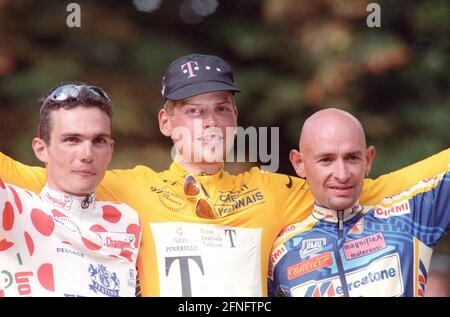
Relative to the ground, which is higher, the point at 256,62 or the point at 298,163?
the point at 256,62

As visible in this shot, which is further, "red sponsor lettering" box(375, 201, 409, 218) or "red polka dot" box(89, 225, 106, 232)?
"red sponsor lettering" box(375, 201, 409, 218)

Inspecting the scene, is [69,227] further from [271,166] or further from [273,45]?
[273,45]

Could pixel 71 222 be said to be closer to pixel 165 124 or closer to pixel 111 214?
pixel 111 214

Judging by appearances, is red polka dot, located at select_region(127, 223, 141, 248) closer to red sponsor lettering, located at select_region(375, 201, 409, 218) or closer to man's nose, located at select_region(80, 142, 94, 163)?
man's nose, located at select_region(80, 142, 94, 163)

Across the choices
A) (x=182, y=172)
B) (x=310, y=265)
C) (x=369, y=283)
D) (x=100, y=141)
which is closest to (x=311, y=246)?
(x=310, y=265)

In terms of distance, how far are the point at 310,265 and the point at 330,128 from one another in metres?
0.66

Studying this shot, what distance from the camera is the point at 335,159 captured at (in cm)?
405

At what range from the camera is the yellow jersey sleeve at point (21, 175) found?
392cm

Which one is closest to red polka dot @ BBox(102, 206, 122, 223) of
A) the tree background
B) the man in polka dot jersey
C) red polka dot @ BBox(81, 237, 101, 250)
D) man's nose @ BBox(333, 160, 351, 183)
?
the man in polka dot jersey

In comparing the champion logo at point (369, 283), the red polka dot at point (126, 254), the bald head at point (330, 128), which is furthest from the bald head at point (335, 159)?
the red polka dot at point (126, 254)

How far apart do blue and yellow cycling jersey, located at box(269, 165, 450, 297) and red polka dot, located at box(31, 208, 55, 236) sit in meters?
1.08

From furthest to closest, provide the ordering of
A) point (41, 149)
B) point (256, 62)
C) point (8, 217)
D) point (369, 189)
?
point (256, 62) < point (369, 189) < point (41, 149) < point (8, 217)

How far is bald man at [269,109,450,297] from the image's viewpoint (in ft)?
13.3

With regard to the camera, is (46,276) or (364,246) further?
(364,246)
